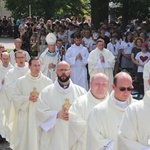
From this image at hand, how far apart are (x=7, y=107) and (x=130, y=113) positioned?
15.1 ft

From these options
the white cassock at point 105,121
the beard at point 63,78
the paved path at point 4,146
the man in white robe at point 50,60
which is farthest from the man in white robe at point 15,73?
the white cassock at point 105,121

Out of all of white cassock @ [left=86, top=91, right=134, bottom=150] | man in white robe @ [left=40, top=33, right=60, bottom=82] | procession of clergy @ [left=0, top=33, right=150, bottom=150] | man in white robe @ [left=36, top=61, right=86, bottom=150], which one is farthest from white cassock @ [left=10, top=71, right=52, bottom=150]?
man in white robe @ [left=40, top=33, right=60, bottom=82]

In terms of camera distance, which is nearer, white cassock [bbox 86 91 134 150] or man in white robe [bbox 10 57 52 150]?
white cassock [bbox 86 91 134 150]

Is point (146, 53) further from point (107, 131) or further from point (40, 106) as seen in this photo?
point (107, 131)

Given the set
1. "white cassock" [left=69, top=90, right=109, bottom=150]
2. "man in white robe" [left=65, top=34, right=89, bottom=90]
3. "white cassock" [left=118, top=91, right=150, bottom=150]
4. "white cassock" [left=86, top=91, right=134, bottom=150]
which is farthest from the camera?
"man in white robe" [left=65, top=34, right=89, bottom=90]

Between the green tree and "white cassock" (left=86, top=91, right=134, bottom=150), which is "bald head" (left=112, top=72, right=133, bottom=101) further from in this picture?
the green tree

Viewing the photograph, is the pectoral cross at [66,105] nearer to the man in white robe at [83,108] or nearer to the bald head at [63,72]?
the bald head at [63,72]

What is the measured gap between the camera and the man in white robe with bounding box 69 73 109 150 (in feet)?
17.5

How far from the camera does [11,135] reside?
309 inches

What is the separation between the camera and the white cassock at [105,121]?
4848mm

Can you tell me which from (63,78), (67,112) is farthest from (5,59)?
(67,112)

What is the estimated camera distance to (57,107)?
253 inches

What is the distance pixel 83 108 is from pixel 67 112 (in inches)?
18.5

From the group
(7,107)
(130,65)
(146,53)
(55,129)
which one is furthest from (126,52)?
(55,129)
